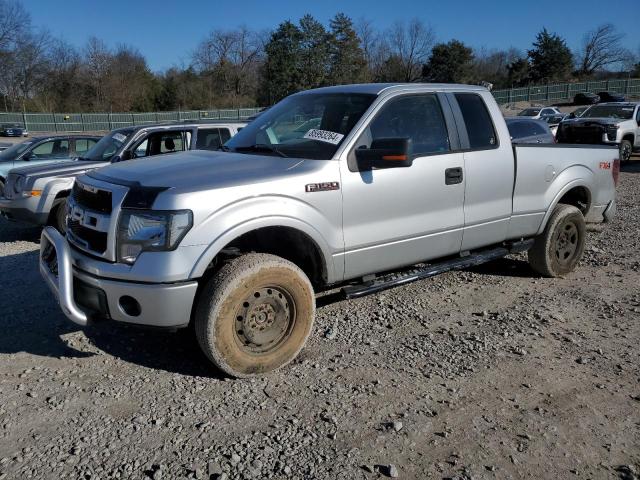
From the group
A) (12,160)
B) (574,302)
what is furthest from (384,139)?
(12,160)

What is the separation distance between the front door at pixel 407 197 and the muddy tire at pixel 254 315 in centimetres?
55

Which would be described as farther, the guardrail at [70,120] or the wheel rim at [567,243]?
the guardrail at [70,120]

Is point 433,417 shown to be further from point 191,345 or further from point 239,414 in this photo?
point 191,345

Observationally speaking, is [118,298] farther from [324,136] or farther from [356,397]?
[324,136]

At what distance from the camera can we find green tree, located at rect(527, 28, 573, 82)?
74.3 m

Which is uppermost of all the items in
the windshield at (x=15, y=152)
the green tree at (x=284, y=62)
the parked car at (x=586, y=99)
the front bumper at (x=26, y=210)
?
the green tree at (x=284, y=62)

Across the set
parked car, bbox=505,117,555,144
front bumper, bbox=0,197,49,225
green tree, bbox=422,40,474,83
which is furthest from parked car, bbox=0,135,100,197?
green tree, bbox=422,40,474,83

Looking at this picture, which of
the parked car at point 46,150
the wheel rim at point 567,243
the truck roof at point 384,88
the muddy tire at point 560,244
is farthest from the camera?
the parked car at point 46,150

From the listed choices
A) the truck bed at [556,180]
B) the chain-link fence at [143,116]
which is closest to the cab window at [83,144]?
the truck bed at [556,180]

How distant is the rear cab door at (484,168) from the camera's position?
15.7 ft

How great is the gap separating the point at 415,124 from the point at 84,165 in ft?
18.5

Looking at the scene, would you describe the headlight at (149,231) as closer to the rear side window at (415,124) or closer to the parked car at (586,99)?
the rear side window at (415,124)

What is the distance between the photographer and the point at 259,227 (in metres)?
3.58

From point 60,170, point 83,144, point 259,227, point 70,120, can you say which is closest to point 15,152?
point 83,144
